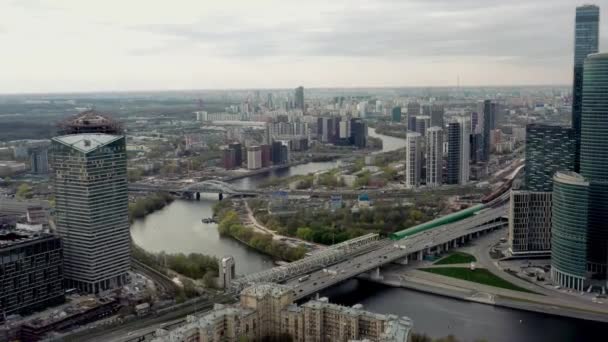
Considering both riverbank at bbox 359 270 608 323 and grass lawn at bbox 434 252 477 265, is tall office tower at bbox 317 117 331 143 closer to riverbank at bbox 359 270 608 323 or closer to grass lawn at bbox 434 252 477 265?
grass lawn at bbox 434 252 477 265

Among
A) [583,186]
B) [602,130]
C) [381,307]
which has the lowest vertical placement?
[381,307]

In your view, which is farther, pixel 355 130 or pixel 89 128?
pixel 355 130

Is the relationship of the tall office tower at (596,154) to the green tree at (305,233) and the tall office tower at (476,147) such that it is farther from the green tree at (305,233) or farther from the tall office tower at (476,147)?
the tall office tower at (476,147)

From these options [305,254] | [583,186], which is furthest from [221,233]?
[583,186]

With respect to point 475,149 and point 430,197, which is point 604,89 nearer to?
point 430,197

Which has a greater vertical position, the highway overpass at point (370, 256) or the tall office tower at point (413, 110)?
the tall office tower at point (413, 110)

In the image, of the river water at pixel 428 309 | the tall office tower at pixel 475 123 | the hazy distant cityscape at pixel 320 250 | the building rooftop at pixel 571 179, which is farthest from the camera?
the tall office tower at pixel 475 123

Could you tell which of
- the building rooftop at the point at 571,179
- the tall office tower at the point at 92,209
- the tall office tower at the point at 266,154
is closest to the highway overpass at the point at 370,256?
the tall office tower at the point at 92,209

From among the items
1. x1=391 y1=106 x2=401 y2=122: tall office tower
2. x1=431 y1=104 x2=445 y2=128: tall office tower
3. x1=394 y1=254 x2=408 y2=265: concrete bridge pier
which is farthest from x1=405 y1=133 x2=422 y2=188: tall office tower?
x1=391 y1=106 x2=401 y2=122: tall office tower
